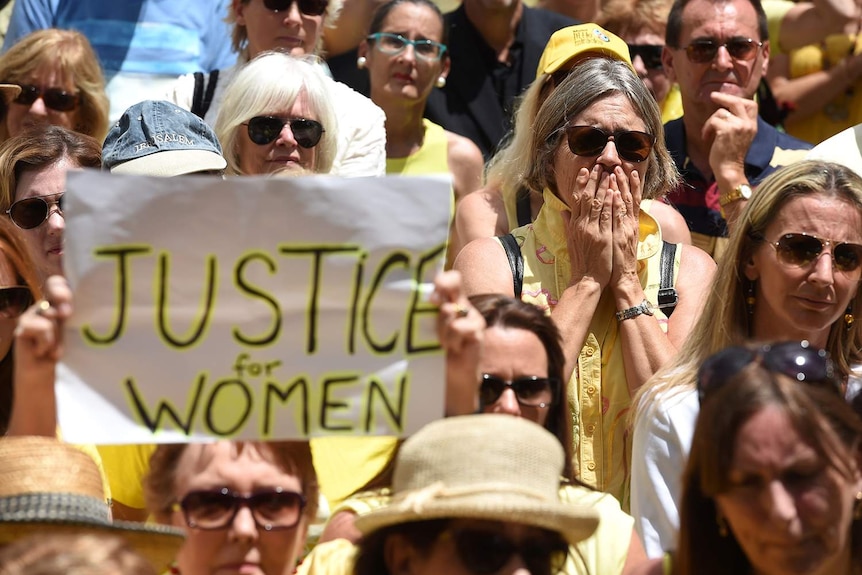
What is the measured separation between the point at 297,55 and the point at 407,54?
0.60 metres

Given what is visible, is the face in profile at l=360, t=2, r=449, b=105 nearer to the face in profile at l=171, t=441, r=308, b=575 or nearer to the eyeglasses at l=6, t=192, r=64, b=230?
the eyeglasses at l=6, t=192, r=64, b=230

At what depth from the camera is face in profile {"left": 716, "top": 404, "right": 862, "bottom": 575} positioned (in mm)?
3248

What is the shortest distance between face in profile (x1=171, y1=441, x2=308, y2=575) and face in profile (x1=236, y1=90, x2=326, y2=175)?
2.00 metres

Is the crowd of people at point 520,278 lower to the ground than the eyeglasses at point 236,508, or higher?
higher

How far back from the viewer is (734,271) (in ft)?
15.3

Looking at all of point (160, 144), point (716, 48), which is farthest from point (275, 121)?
point (716, 48)

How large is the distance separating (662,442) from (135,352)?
1540mm

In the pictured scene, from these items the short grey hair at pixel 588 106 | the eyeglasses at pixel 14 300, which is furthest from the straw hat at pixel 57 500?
the short grey hair at pixel 588 106

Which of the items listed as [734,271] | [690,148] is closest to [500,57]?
[690,148]

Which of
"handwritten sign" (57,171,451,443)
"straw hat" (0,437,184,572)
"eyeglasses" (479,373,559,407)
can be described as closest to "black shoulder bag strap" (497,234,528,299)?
"eyeglasses" (479,373,559,407)

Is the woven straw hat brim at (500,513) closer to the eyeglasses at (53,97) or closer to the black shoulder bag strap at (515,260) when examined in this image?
the black shoulder bag strap at (515,260)

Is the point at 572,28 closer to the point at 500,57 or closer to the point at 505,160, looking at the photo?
the point at 505,160

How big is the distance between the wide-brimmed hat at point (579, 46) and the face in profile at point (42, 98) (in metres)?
1.89

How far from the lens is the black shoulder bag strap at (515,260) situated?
5000 mm
